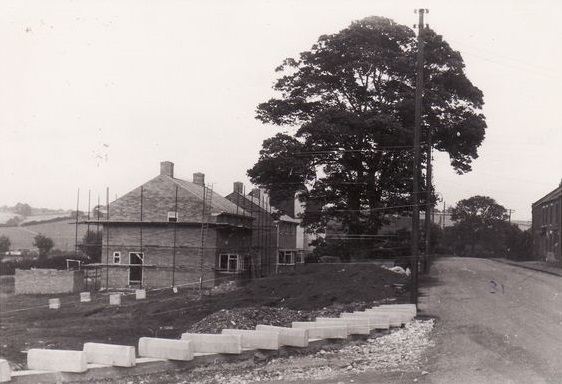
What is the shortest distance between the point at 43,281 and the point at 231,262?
1241cm

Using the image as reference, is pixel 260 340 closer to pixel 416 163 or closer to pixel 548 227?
pixel 416 163

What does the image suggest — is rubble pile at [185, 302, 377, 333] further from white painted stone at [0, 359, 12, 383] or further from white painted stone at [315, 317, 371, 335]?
white painted stone at [0, 359, 12, 383]

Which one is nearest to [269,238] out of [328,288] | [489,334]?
[328,288]

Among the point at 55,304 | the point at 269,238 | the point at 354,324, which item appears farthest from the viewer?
the point at 269,238

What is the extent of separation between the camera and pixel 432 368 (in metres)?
10.8

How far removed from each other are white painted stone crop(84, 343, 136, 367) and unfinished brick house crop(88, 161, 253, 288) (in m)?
29.0

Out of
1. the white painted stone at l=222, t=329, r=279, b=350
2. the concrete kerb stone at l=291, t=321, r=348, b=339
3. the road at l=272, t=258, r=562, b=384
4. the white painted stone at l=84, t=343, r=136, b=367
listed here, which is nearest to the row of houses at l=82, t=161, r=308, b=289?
the road at l=272, t=258, r=562, b=384

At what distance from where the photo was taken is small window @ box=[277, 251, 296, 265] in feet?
189

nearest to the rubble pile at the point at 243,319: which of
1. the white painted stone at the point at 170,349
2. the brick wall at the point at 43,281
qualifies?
the white painted stone at the point at 170,349

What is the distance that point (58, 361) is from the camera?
895 centimetres

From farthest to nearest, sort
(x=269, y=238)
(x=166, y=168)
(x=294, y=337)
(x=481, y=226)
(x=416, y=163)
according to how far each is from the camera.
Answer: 1. (x=481, y=226)
2. (x=269, y=238)
3. (x=166, y=168)
4. (x=416, y=163)
5. (x=294, y=337)

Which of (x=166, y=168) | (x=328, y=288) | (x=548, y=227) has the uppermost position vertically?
(x=166, y=168)

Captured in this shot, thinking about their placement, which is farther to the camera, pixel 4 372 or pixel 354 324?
pixel 354 324

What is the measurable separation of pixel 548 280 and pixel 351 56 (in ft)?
50.9
